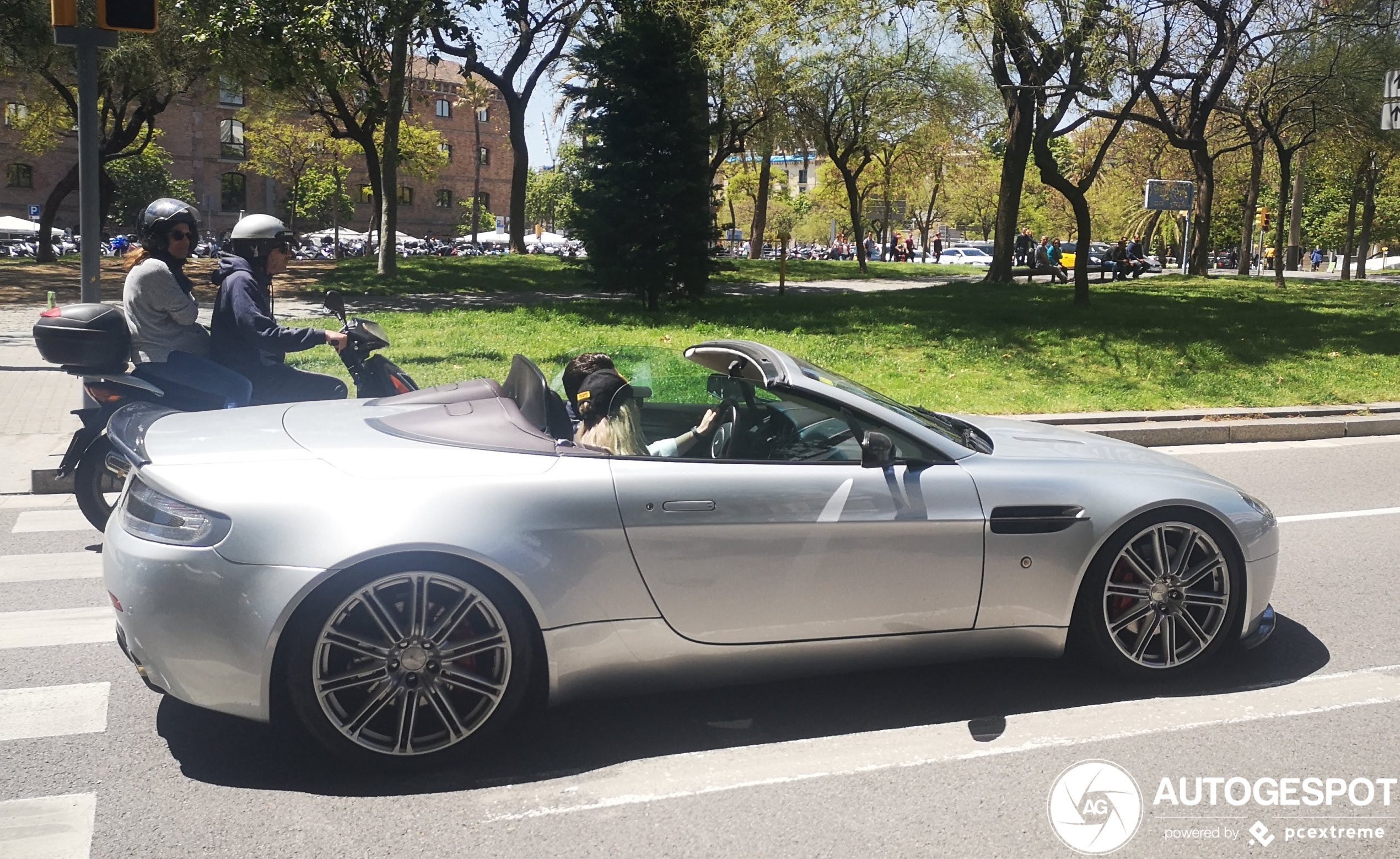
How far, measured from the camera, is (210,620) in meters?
3.47

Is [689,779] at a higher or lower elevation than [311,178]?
lower

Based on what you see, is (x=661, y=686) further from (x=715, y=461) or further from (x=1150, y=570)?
(x=1150, y=570)

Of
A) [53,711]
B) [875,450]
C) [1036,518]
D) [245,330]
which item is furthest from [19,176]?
[1036,518]

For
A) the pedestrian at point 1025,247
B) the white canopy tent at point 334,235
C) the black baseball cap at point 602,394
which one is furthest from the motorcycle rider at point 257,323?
the white canopy tent at point 334,235

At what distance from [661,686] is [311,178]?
65481 millimetres

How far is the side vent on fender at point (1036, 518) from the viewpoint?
4133 millimetres

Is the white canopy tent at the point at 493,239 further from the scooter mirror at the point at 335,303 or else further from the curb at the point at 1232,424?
the scooter mirror at the point at 335,303

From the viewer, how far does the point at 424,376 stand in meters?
12.3

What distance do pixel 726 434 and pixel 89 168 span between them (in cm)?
624

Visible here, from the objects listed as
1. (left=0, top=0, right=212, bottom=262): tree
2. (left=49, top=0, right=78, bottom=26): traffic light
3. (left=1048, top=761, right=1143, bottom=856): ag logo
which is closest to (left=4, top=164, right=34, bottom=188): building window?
(left=0, top=0, right=212, bottom=262): tree

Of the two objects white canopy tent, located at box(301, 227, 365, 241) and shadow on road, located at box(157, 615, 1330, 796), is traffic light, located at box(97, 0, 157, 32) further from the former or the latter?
white canopy tent, located at box(301, 227, 365, 241)

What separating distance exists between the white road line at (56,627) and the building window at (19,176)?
2797 inches

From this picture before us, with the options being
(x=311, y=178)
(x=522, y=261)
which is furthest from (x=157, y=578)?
(x=311, y=178)

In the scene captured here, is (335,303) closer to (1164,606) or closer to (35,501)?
(35,501)
